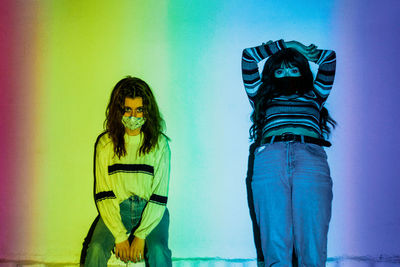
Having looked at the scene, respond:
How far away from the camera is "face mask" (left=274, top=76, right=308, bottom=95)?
237 centimetres

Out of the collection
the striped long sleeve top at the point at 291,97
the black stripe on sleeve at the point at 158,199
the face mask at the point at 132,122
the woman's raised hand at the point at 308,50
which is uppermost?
the woman's raised hand at the point at 308,50

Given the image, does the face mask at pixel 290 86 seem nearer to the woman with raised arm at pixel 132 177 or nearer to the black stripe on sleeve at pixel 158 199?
the woman with raised arm at pixel 132 177

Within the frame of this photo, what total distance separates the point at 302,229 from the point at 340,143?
747 mm

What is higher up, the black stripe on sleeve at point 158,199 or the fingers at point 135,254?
the black stripe on sleeve at point 158,199

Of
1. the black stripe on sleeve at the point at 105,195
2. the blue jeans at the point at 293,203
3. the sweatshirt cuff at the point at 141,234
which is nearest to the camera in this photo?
the blue jeans at the point at 293,203

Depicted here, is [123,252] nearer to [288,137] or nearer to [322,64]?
[288,137]

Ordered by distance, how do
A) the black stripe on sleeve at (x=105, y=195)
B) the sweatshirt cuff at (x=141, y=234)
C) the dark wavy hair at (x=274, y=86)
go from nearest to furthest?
the sweatshirt cuff at (x=141, y=234)
the black stripe on sleeve at (x=105, y=195)
the dark wavy hair at (x=274, y=86)

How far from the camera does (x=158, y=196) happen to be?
229 centimetres

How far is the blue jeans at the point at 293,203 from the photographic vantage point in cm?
209

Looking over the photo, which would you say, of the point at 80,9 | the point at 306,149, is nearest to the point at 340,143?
the point at 306,149

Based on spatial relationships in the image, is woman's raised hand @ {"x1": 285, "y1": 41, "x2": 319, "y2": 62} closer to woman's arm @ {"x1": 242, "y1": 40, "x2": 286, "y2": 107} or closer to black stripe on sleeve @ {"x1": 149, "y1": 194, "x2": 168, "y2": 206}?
woman's arm @ {"x1": 242, "y1": 40, "x2": 286, "y2": 107}

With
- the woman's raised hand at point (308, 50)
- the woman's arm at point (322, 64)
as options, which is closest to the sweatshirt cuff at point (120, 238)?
the woman's arm at point (322, 64)

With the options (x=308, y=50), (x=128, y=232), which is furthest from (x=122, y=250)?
(x=308, y=50)

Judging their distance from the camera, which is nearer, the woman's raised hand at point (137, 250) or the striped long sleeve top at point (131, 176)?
the woman's raised hand at point (137, 250)
